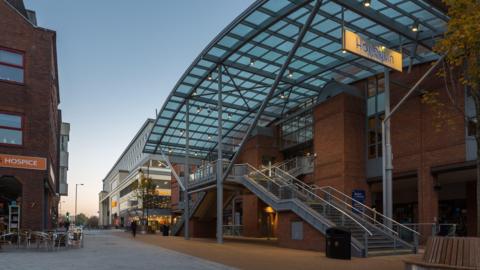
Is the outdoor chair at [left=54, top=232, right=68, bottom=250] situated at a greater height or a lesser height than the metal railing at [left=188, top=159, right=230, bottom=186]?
lesser

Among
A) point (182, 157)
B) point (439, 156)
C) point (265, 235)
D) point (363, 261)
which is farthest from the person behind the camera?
point (182, 157)

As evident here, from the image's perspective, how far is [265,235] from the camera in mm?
41000

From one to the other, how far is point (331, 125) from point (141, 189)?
3458cm

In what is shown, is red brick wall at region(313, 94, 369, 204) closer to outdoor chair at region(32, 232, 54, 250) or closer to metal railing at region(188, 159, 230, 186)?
metal railing at region(188, 159, 230, 186)

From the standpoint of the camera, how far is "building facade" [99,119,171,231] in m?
63.5

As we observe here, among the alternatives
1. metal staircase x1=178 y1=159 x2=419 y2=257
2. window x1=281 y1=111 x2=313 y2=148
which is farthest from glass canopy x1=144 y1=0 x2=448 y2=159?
metal staircase x1=178 y1=159 x2=419 y2=257

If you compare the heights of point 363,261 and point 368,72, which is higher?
point 368,72

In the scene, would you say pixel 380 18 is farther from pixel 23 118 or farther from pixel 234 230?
pixel 234 230

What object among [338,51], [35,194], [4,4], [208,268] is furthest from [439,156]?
[4,4]

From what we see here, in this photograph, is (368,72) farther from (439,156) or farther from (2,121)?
(2,121)

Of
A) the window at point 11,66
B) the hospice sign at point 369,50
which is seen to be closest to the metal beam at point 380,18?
the hospice sign at point 369,50

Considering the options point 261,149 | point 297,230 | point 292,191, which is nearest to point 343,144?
point 292,191

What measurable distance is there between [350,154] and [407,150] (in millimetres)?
3707

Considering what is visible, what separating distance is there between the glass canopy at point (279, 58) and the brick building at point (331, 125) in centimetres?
9
